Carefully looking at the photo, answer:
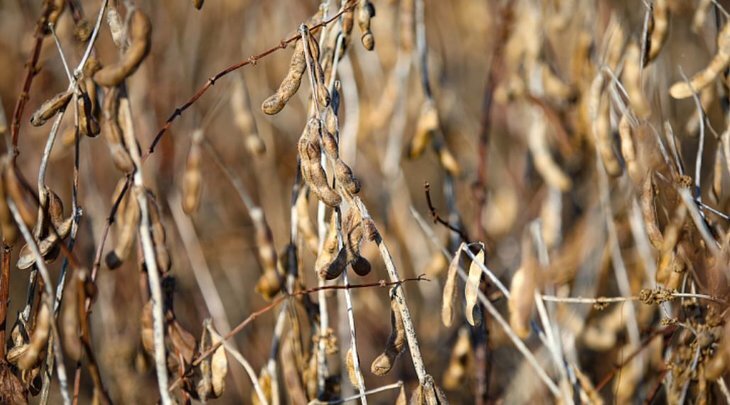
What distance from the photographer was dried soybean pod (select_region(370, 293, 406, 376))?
103cm

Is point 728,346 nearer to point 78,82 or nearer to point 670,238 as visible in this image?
point 670,238

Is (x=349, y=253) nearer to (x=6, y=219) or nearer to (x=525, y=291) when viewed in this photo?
(x=525, y=291)

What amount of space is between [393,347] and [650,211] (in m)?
0.44

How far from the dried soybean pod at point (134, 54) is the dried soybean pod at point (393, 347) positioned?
0.49 m

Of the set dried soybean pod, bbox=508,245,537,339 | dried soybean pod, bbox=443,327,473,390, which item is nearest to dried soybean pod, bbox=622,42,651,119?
dried soybean pod, bbox=508,245,537,339

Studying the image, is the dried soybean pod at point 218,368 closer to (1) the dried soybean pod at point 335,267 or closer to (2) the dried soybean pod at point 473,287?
(1) the dried soybean pod at point 335,267

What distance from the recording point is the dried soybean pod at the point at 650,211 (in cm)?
113

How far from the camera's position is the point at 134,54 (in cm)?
109


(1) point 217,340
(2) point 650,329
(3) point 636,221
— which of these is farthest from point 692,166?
(1) point 217,340

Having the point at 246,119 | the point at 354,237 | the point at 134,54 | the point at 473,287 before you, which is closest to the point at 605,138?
the point at 473,287

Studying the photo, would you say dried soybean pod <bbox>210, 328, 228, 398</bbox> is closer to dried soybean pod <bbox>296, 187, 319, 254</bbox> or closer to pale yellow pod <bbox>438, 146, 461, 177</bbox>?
dried soybean pod <bbox>296, 187, 319, 254</bbox>

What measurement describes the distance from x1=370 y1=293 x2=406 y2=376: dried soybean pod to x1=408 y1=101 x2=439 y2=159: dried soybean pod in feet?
1.91

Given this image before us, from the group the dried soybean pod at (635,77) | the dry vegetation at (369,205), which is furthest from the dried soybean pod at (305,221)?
the dried soybean pod at (635,77)

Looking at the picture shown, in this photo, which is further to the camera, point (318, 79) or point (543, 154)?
point (543, 154)
